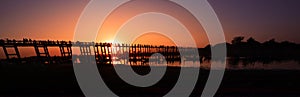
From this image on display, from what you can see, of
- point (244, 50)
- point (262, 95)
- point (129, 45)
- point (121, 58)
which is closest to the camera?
point (262, 95)

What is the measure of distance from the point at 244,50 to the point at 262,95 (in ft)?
253

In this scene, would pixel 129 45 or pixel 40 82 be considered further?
pixel 129 45

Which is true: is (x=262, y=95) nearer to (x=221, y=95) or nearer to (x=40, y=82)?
(x=221, y=95)

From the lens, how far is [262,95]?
9289 millimetres

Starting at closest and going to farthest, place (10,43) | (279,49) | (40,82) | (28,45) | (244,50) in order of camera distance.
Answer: (40,82) → (10,43) → (28,45) → (279,49) → (244,50)

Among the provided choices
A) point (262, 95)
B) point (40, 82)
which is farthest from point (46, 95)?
point (262, 95)

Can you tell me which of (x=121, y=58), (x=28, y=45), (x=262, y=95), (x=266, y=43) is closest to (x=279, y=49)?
(x=266, y=43)

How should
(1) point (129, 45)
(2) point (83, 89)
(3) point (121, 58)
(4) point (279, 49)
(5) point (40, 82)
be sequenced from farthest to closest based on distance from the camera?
(4) point (279, 49), (3) point (121, 58), (1) point (129, 45), (5) point (40, 82), (2) point (83, 89)

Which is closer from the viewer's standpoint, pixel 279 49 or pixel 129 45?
pixel 129 45

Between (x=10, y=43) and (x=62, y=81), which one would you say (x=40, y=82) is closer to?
(x=62, y=81)

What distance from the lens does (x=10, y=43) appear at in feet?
73.0

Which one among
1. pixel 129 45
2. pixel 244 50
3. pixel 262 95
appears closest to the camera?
pixel 262 95

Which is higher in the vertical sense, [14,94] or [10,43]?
[10,43]

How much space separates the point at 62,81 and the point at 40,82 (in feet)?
2.77
